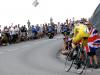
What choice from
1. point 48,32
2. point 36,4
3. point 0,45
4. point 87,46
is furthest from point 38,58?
point 36,4

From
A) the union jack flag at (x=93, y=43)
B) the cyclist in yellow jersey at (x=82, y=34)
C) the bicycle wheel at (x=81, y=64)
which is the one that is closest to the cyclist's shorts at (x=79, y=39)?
the cyclist in yellow jersey at (x=82, y=34)

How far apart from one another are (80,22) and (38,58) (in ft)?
22.7

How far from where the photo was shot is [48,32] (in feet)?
145

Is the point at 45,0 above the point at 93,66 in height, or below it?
above

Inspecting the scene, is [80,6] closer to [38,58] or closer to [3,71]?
[38,58]

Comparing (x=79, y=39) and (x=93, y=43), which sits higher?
(x=79, y=39)

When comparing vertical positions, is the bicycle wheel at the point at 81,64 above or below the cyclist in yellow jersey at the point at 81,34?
below

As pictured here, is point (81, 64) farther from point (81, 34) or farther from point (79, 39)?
point (81, 34)

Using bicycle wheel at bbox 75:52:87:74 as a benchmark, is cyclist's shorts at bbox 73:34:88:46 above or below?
above

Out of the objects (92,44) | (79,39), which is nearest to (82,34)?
(79,39)

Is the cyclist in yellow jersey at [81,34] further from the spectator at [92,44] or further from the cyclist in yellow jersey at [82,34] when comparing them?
the spectator at [92,44]

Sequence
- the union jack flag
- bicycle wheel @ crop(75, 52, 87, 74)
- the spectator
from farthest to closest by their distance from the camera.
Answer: the union jack flag < the spectator < bicycle wheel @ crop(75, 52, 87, 74)

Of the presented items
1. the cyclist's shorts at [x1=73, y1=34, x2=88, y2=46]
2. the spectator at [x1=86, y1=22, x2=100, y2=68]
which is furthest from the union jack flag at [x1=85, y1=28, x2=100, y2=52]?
the cyclist's shorts at [x1=73, y1=34, x2=88, y2=46]

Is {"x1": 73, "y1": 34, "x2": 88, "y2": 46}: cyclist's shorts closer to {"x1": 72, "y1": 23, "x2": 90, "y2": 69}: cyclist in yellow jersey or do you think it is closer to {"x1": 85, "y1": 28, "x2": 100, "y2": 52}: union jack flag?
{"x1": 72, "y1": 23, "x2": 90, "y2": 69}: cyclist in yellow jersey
